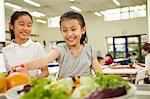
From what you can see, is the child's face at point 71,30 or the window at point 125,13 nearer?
the child's face at point 71,30

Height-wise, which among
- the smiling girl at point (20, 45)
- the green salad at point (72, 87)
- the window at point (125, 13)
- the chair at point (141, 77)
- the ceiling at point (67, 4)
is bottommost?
the chair at point (141, 77)

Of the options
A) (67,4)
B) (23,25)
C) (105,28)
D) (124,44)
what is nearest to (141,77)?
(23,25)

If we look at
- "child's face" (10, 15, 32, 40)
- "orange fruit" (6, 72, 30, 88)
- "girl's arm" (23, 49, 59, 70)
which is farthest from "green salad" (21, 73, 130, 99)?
"child's face" (10, 15, 32, 40)

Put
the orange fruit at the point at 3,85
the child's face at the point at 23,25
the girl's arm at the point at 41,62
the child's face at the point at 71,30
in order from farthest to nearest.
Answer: the child's face at the point at 23,25, the child's face at the point at 71,30, the girl's arm at the point at 41,62, the orange fruit at the point at 3,85

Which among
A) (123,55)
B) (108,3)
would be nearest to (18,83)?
(108,3)

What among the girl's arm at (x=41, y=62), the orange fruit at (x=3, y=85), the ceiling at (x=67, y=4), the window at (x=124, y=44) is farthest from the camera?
the window at (x=124, y=44)

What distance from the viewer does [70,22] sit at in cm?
125

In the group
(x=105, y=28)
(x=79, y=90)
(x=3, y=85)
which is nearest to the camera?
(x=79, y=90)

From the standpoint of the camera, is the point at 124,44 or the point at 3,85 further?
the point at 124,44

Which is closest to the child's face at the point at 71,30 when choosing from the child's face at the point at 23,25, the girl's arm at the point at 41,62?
the girl's arm at the point at 41,62

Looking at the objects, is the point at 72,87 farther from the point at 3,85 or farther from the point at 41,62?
the point at 41,62

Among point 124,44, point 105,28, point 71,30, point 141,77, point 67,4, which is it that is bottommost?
point 141,77

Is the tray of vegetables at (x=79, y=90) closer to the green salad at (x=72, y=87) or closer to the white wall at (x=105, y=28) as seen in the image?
the green salad at (x=72, y=87)

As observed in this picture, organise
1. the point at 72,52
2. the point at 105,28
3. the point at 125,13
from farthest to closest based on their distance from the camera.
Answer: the point at 105,28 → the point at 125,13 → the point at 72,52
